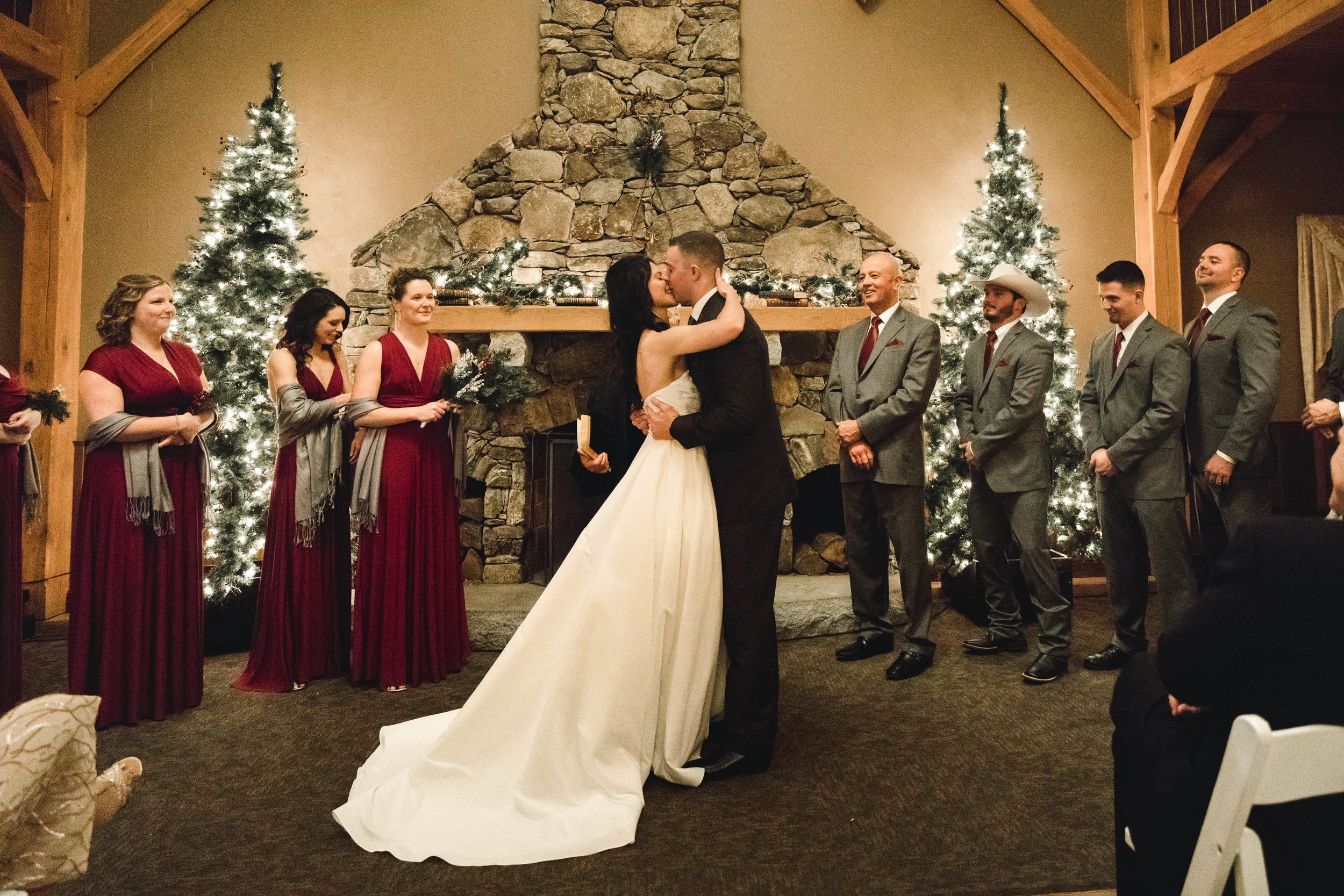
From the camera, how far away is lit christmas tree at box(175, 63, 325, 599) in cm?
490

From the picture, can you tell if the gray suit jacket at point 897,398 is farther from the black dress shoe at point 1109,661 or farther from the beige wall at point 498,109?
the beige wall at point 498,109

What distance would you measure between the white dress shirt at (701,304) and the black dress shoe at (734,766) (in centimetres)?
145

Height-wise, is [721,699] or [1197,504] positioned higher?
[1197,504]

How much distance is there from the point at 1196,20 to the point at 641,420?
5.83 metres

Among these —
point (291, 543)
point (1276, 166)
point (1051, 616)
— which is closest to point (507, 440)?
point (291, 543)

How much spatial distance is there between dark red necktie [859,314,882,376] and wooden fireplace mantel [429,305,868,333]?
0.91 m

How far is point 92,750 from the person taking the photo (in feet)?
3.53

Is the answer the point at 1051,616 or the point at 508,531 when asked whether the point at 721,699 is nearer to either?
the point at 1051,616

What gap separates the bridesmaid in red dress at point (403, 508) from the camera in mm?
3691

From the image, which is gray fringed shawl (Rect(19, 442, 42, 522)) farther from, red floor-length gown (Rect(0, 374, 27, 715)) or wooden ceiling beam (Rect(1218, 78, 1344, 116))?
wooden ceiling beam (Rect(1218, 78, 1344, 116))

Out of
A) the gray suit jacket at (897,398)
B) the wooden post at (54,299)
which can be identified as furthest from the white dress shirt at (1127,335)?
the wooden post at (54,299)

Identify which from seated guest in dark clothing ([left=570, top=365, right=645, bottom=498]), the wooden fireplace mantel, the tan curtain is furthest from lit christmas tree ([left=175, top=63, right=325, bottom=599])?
the tan curtain

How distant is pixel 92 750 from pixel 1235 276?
4316 mm

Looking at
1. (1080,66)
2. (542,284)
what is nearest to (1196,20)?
(1080,66)
